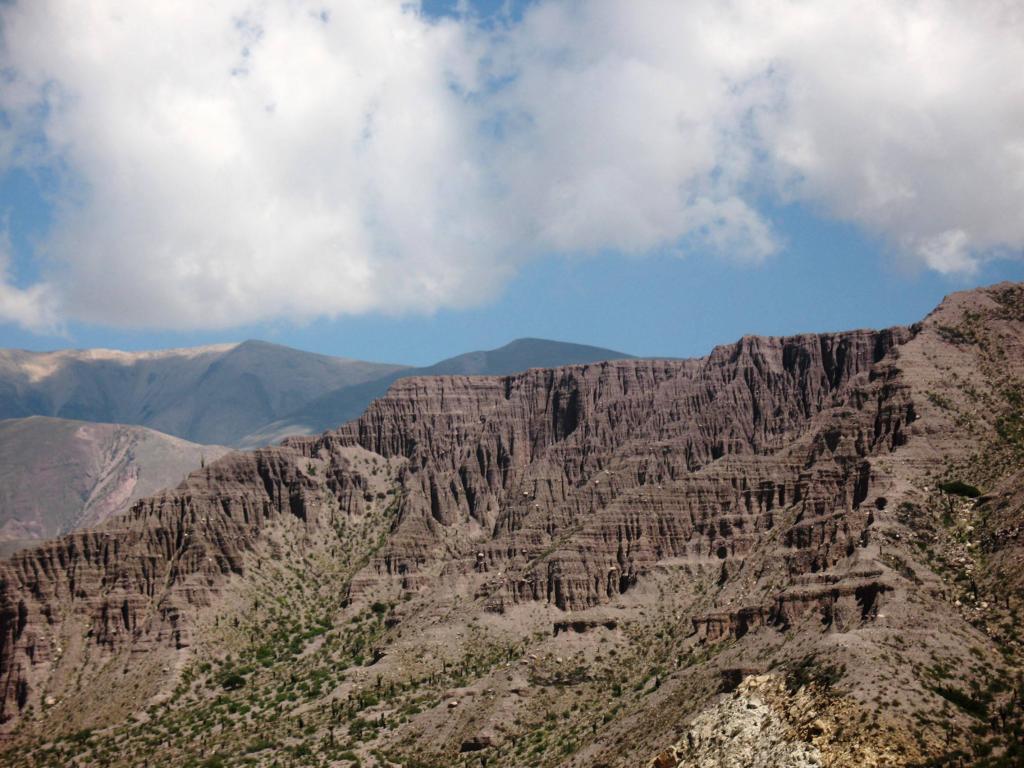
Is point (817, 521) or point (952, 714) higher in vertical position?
point (817, 521)

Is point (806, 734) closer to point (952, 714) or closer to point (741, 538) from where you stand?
point (952, 714)

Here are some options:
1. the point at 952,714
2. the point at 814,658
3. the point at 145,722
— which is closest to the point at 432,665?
the point at 145,722

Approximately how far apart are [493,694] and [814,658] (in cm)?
5390

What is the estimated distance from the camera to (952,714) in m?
113

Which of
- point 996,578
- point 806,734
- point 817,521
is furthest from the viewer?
point 817,521

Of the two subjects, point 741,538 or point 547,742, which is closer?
point 547,742

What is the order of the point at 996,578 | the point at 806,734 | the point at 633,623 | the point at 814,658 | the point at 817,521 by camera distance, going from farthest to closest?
the point at 633,623
the point at 817,521
the point at 996,578
the point at 814,658
the point at 806,734

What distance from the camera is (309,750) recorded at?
6841 inches

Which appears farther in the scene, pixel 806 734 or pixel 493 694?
pixel 493 694

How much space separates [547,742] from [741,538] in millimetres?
47934

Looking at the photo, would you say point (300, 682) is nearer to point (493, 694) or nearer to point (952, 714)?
point (493, 694)

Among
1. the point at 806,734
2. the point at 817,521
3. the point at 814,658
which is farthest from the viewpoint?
the point at 817,521

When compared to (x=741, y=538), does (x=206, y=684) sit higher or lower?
lower

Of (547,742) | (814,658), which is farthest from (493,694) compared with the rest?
(814,658)
